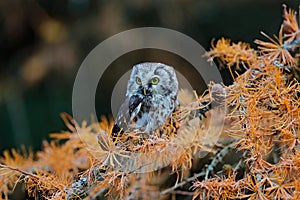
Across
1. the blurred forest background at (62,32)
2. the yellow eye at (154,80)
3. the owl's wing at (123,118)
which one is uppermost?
the blurred forest background at (62,32)

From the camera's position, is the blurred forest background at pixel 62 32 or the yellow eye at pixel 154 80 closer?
the yellow eye at pixel 154 80

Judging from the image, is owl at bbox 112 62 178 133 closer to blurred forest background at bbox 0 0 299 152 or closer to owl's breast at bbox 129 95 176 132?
owl's breast at bbox 129 95 176 132

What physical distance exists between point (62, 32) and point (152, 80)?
4.16 ft

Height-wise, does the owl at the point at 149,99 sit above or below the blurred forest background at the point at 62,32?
below

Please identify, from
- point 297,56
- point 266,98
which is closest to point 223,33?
point 297,56

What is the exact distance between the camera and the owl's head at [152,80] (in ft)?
2.58

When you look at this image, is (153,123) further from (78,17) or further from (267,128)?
(78,17)

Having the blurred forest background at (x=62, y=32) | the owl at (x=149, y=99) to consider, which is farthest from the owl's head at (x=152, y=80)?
the blurred forest background at (x=62, y=32)

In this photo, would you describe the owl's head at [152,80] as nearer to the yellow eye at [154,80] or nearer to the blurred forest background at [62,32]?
the yellow eye at [154,80]

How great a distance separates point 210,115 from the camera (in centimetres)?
83

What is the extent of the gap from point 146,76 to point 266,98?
22cm

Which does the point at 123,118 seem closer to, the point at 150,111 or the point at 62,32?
the point at 150,111

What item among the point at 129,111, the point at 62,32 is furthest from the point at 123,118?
the point at 62,32

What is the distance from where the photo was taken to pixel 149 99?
81cm
